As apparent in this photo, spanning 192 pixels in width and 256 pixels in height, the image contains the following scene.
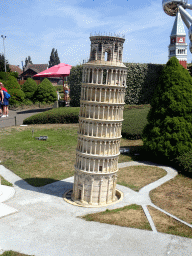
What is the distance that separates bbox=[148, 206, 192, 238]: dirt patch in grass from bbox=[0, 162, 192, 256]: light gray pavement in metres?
0.52

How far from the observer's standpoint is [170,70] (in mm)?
30609

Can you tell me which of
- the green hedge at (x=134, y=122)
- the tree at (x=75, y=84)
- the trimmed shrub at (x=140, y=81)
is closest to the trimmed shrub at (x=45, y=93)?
the tree at (x=75, y=84)

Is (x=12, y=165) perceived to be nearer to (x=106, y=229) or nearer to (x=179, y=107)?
(x=106, y=229)

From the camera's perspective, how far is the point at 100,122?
19.9 m

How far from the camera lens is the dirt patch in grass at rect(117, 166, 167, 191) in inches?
999

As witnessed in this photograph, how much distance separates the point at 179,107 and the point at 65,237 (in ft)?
63.2

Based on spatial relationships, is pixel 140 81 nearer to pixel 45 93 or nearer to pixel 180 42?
pixel 45 93

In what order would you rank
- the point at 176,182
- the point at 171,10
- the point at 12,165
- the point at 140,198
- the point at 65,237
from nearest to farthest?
1. the point at 65,237
2. the point at 140,198
3. the point at 176,182
4. the point at 12,165
5. the point at 171,10

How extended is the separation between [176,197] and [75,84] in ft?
117

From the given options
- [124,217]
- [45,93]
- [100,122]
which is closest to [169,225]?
[124,217]

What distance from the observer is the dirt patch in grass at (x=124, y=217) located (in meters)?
18.3

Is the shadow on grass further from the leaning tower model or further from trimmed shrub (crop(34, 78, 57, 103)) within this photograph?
trimmed shrub (crop(34, 78, 57, 103))

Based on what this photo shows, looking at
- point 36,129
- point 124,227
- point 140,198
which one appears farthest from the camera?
point 36,129

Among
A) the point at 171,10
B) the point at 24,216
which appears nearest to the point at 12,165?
the point at 24,216
